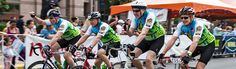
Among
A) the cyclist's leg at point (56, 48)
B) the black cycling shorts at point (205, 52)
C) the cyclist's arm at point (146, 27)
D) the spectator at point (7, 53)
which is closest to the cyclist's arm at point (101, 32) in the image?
the cyclist's leg at point (56, 48)

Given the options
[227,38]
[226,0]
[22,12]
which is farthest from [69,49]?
[22,12]

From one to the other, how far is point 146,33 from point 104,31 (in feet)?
5.27

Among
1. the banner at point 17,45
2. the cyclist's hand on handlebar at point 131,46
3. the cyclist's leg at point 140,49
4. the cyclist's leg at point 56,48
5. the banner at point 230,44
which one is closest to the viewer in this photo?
the cyclist's hand on handlebar at point 131,46

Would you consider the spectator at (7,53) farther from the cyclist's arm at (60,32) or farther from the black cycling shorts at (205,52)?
the black cycling shorts at (205,52)

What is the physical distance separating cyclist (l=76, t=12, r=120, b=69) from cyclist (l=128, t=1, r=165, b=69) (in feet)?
3.48

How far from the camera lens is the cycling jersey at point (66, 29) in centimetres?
1098

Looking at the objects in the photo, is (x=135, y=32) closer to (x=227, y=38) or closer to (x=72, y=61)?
(x=72, y=61)

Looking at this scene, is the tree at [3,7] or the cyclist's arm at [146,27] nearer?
the cyclist's arm at [146,27]

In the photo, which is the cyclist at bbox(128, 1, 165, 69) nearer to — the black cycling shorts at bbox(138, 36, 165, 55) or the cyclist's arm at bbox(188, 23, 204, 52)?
the black cycling shorts at bbox(138, 36, 165, 55)

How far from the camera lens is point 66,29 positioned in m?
11.2

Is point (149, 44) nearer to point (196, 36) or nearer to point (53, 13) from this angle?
point (196, 36)

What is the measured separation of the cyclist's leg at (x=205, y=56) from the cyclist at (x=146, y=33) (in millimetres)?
1229

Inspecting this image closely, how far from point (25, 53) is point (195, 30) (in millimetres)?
5980

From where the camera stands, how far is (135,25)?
10.0m
